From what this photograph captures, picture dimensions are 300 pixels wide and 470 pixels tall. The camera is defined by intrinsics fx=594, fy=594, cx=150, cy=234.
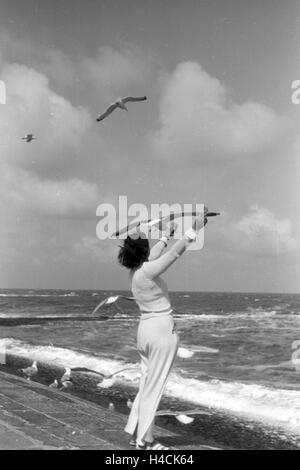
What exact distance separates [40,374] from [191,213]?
29.2ft

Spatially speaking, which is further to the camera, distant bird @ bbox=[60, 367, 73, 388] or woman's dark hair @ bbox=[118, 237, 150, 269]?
distant bird @ bbox=[60, 367, 73, 388]

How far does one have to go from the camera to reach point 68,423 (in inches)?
216

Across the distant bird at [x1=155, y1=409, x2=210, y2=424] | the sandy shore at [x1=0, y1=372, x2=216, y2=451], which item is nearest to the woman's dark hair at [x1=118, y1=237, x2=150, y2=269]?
the sandy shore at [x1=0, y1=372, x2=216, y2=451]

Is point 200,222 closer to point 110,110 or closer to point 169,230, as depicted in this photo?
point 169,230

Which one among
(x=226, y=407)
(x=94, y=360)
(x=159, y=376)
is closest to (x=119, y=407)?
(x=226, y=407)

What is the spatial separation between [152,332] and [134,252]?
60cm

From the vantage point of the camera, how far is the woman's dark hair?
4348mm

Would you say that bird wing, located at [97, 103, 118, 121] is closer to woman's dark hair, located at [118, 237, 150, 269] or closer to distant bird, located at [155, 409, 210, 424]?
distant bird, located at [155, 409, 210, 424]

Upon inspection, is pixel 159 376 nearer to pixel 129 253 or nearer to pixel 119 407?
pixel 129 253

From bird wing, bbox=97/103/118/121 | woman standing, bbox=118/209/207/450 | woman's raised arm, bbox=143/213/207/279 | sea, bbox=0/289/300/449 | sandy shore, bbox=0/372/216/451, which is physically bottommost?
sea, bbox=0/289/300/449

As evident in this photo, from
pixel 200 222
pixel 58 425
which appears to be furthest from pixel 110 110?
pixel 200 222

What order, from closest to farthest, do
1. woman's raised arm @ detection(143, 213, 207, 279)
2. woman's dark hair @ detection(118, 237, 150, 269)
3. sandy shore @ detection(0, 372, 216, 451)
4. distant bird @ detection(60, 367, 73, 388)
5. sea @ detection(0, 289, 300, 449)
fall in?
woman's raised arm @ detection(143, 213, 207, 279) → woman's dark hair @ detection(118, 237, 150, 269) → sandy shore @ detection(0, 372, 216, 451) → sea @ detection(0, 289, 300, 449) → distant bird @ detection(60, 367, 73, 388)

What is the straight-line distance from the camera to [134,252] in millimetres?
4348
